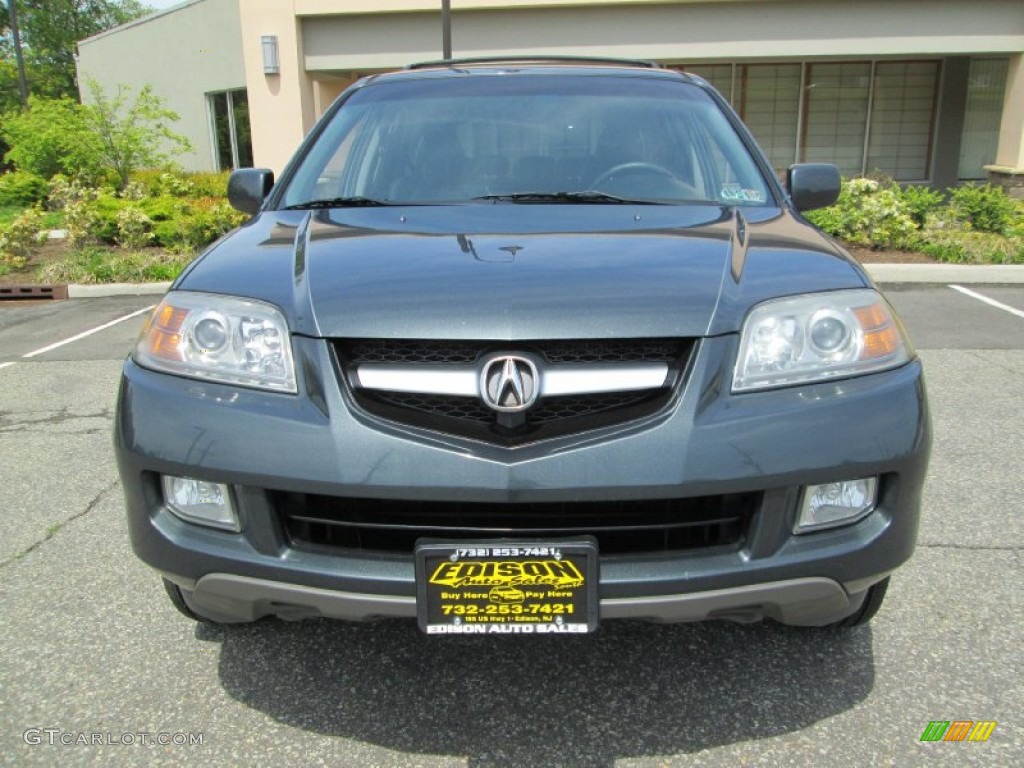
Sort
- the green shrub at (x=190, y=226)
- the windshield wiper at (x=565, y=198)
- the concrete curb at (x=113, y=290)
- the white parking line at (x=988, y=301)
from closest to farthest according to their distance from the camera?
the windshield wiper at (x=565, y=198), the white parking line at (x=988, y=301), the concrete curb at (x=113, y=290), the green shrub at (x=190, y=226)

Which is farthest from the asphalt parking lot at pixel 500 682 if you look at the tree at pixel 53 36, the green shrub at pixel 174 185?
the tree at pixel 53 36

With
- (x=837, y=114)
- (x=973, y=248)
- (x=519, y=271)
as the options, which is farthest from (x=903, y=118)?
(x=519, y=271)

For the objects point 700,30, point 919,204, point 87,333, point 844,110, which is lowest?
point 87,333

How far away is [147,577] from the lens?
9.71ft

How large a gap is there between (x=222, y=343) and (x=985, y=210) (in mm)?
10701

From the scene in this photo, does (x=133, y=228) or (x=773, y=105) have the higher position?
(x=773, y=105)

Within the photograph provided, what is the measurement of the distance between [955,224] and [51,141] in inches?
589

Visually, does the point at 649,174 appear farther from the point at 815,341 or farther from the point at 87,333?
the point at 87,333

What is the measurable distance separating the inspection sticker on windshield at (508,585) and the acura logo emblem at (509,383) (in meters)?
0.29

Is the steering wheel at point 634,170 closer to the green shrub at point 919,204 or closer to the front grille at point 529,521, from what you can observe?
the front grille at point 529,521

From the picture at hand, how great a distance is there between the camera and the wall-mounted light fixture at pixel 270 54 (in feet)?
42.5

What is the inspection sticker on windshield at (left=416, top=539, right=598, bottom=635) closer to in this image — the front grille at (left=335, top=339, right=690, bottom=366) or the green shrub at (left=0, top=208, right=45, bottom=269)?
the front grille at (left=335, top=339, right=690, bottom=366)

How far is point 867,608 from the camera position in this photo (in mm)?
2365

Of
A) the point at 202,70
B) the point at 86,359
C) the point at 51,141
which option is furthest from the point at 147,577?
the point at 202,70
